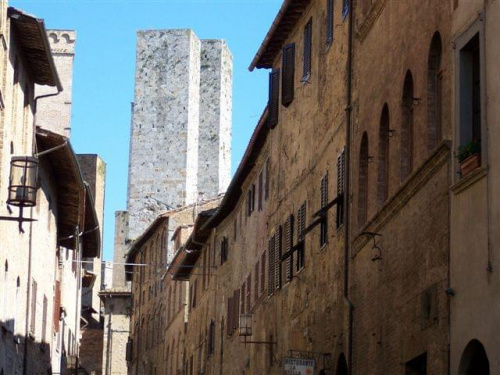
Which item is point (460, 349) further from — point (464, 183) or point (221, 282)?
point (221, 282)

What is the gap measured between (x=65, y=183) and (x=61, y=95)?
20868mm

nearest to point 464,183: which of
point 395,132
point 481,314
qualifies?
point 481,314

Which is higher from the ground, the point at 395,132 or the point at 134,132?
the point at 134,132

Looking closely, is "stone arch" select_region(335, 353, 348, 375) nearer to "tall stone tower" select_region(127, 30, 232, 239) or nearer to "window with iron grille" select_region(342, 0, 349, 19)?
"window with iron grille" select_region(342, 0, 349, 19)

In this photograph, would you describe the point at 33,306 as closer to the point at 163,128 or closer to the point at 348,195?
the point at 348,195

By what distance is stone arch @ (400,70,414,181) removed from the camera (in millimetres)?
18906

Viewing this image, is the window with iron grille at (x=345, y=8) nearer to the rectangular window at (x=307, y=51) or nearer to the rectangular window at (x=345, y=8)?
the rectangular window at (x=345, y=8)

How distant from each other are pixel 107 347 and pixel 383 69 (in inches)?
2244

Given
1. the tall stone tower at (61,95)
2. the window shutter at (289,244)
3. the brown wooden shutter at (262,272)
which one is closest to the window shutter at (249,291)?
the brown wooden shutter at (262,272)

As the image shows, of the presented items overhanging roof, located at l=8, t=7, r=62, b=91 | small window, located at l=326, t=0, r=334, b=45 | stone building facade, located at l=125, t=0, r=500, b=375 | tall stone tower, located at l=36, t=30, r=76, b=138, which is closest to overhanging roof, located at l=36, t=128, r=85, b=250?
overhanging roof, located at l=8, t=7, r=62, b=91

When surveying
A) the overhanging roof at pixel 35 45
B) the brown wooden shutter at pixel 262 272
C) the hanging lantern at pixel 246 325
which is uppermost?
the overhanging roof at pixel 35 45

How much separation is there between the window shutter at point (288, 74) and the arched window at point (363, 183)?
27.8 ft

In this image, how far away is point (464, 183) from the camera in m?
15.4

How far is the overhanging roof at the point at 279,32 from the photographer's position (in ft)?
95.7
